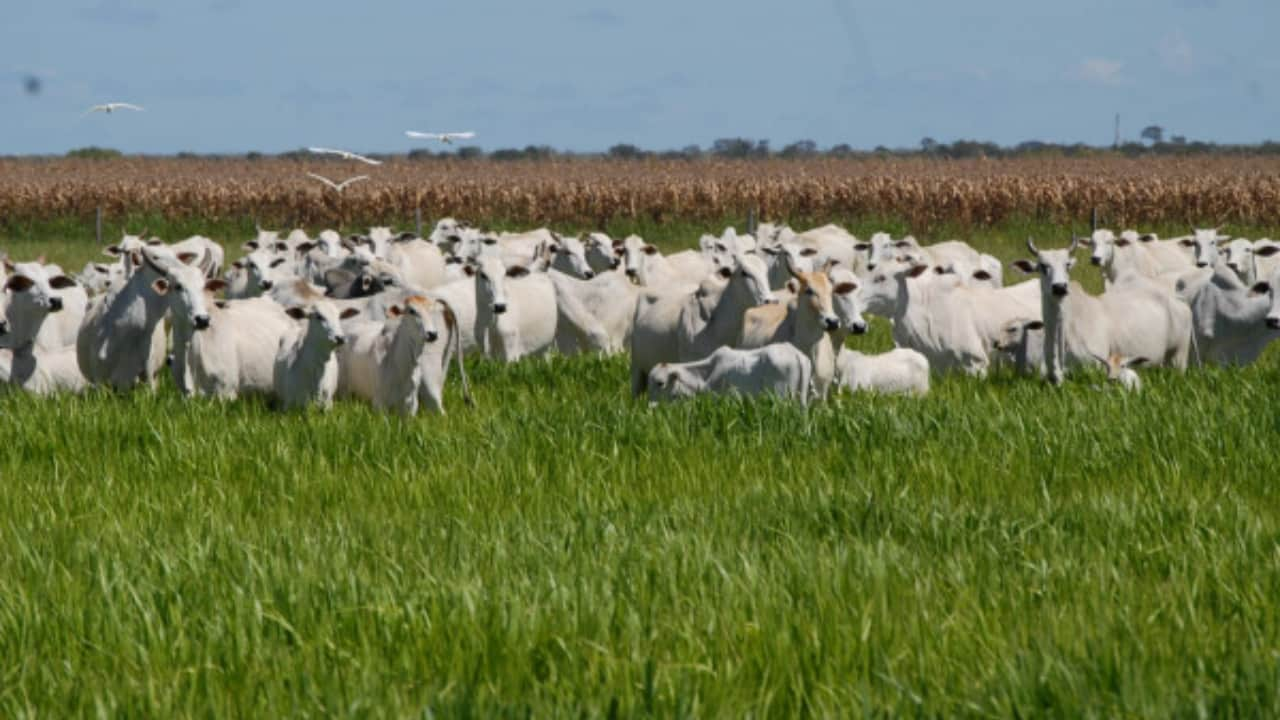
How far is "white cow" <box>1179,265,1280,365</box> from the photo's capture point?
603 inches

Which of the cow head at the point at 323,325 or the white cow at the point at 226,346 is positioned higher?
the cow head at the point at 323,325

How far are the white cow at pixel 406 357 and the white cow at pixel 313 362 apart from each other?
31 centimetres

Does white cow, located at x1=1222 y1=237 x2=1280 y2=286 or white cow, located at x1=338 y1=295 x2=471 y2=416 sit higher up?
white cow, located at x1=1222 y1=237 x2=1280 y2=286

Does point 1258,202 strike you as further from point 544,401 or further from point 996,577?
point 996,577

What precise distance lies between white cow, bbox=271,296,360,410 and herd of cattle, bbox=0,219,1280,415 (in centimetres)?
2

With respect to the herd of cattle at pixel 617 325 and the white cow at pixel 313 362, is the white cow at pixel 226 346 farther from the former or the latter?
the white cow at pixel 313 362

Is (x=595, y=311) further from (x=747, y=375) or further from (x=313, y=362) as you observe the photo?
(x=747, y=375)

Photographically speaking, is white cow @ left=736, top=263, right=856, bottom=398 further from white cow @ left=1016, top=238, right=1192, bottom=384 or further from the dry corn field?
the dry corn field

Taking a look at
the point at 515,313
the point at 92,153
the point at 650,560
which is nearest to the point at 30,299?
the point at 515,313

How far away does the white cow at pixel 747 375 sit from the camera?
1115 centimetres

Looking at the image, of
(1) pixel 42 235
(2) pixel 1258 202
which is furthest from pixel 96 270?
(2) pixel 1258 202

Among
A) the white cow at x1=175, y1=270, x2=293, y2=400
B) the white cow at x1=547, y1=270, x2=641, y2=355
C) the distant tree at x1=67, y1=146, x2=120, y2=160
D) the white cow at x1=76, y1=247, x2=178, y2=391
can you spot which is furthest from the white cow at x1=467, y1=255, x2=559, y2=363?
the distant tree at x1=67, y1=146, x2=120, y2=160

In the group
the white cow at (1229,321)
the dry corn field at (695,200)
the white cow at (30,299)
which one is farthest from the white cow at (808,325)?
the dry corn field at (695,200)

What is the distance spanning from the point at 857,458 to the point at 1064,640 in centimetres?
395
